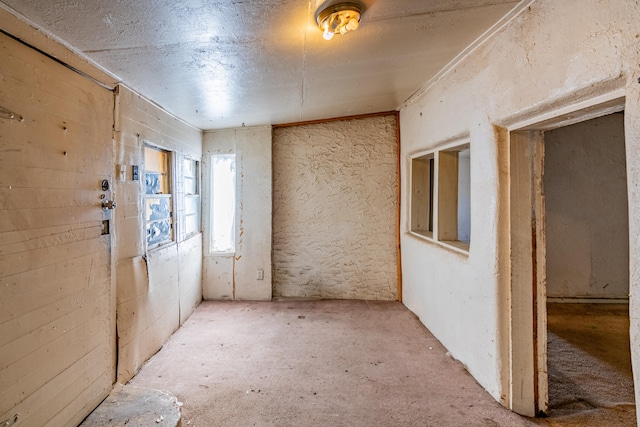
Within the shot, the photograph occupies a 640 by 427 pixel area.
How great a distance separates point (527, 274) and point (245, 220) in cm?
304

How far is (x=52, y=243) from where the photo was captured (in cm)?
148

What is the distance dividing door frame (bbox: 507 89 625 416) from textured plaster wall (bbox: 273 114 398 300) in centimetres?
205

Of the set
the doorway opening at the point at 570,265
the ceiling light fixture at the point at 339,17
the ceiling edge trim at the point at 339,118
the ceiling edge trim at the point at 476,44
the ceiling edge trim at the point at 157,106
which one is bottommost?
the doorway opening at the point at 570,265

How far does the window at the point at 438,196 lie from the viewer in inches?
108

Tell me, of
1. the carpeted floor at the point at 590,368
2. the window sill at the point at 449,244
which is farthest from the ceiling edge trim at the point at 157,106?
the carpeted floor at the point at 590,368

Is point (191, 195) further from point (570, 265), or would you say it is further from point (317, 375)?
point (570, 265)

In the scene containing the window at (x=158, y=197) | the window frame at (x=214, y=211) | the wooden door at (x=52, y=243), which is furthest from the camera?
the window frame at (x=214, y=211)

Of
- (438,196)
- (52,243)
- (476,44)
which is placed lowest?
(52,243)

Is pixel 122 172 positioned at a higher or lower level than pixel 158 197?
higher

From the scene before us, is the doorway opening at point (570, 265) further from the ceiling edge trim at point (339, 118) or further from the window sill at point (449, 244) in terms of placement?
the ceiling edge trim at point (339, 118)

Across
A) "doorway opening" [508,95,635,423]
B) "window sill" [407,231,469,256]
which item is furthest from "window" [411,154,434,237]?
"doorway opening" [508,95,635,423]

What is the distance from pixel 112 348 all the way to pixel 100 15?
191 cm

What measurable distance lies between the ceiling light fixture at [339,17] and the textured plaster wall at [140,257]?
1.54 meters

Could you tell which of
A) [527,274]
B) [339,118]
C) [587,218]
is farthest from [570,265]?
[339,118]
